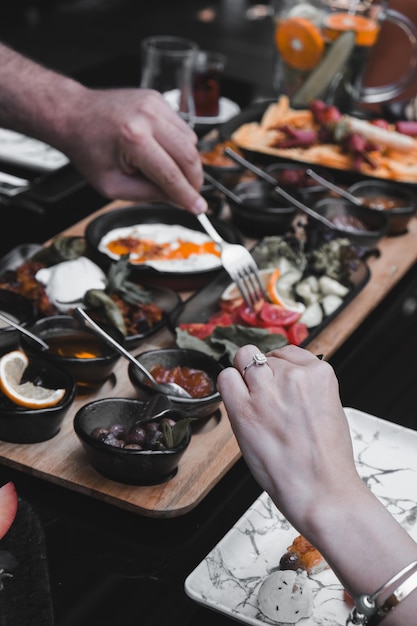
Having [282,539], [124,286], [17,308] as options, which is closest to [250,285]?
[124,286]

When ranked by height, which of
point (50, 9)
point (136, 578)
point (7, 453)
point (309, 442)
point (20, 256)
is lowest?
point (50, 9)

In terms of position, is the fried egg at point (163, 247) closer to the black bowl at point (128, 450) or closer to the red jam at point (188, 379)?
the red jam at point (188, 379)

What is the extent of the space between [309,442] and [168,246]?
1248 millimetres

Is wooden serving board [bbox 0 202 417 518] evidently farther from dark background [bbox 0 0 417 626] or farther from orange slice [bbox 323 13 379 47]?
orange slice [bbox 323 13 379 47]

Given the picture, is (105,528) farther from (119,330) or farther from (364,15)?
(364,15)

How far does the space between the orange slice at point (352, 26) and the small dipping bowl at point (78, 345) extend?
181 cm

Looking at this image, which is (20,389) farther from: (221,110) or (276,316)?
(221,110)

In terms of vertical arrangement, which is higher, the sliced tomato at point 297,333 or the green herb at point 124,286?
the sliced tomato at point 297,333

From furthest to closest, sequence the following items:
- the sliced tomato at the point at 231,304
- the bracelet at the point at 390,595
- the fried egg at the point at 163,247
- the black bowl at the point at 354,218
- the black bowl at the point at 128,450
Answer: the black bowl at the point at 354,218 → the fried egg at the point at 163,247 → the sliced tomato at the point at 231,304 → the black bowl at the point at 128,450 → the bracelet at the point at 390,595

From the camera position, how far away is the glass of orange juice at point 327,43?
3146 mm

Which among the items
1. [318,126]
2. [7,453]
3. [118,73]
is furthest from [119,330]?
[118,73]

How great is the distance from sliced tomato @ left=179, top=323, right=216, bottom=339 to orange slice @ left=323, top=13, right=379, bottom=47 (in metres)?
1.65

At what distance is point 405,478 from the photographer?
1.55 metres

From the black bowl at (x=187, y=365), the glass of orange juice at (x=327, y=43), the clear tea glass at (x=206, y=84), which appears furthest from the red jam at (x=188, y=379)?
the glass of orange juice at (x=327, y=43)
